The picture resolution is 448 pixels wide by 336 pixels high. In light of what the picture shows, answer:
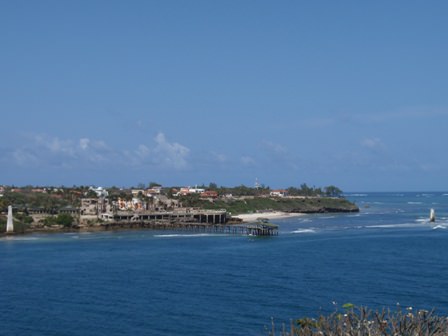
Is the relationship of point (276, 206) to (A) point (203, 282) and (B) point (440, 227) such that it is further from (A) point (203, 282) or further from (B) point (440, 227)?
(A) point (203, 282)

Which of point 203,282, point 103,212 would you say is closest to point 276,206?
point 103,212

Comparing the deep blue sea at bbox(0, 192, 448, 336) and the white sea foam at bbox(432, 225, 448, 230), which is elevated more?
the white sea foam at bbox(432, 225, 448, 230)

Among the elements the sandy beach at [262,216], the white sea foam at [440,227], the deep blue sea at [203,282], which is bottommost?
the deep blue sea at [203,282]

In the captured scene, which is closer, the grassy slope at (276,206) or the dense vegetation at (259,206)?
the dense vegetation at (259,206)

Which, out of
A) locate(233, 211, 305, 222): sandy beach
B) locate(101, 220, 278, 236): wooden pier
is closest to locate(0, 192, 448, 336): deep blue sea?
locate(101, 220, 278, 236): wooden pier

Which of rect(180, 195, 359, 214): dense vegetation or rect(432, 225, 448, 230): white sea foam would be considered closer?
rect(432, 225, 448, 230): white sea foam

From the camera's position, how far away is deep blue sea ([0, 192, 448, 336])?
41.0m

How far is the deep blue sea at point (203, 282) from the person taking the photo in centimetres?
4097

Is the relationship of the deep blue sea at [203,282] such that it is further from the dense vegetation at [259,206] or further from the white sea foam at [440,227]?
the dense vegetation at [259,206]

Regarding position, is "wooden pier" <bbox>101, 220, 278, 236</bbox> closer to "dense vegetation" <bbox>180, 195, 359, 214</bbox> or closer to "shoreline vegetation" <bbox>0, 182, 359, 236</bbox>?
"shoreline vegetation" <bbox>0, 182, 359, 236</bbox>

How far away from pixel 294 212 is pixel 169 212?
59.8 meters

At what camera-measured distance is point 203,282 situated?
176ft

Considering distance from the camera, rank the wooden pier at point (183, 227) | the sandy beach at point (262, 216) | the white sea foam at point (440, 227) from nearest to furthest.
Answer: the white sea foam at point (440, 227), the wooden pier at point (183, 227), the sandy beach at point (262, 216)

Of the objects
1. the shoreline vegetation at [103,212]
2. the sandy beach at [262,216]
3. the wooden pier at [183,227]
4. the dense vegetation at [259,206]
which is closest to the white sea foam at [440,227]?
the wooden pier at [183,227]
